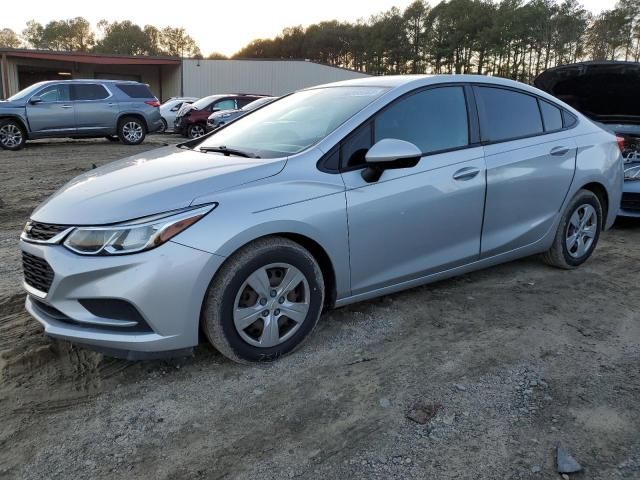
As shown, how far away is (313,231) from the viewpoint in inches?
120

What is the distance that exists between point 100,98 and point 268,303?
1362 cm

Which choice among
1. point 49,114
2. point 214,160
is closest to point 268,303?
point 214,160

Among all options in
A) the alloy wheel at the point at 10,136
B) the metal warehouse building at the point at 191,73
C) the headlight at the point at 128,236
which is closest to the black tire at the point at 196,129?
the alloy wheel at the point at 10,136

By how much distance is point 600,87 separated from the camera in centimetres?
661

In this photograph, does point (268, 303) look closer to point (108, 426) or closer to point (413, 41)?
point (108, 426)

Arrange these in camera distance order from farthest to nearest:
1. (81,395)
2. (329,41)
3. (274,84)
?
(329,41)
(274,84)
(81,395)

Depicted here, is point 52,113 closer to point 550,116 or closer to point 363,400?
point 550,116

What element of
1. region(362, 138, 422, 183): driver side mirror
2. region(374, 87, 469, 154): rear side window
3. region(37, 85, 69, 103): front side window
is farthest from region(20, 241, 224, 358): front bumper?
region(37, 85, 69, 103): front side window

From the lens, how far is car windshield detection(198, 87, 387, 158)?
342 centimetres

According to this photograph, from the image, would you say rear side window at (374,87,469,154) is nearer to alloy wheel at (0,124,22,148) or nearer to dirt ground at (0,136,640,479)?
dirt ground at (0,136,640,479)

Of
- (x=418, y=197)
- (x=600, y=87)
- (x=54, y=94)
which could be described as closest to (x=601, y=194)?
(x=418, y=197)

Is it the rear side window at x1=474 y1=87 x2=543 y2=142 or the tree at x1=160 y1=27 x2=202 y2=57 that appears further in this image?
the tree at x1=160 y1=27 x2=202 y2=57

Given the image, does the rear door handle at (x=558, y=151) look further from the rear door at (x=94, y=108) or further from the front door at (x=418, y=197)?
the rear door at (x=94, y=108)

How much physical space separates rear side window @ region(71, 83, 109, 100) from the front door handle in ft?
43.3
